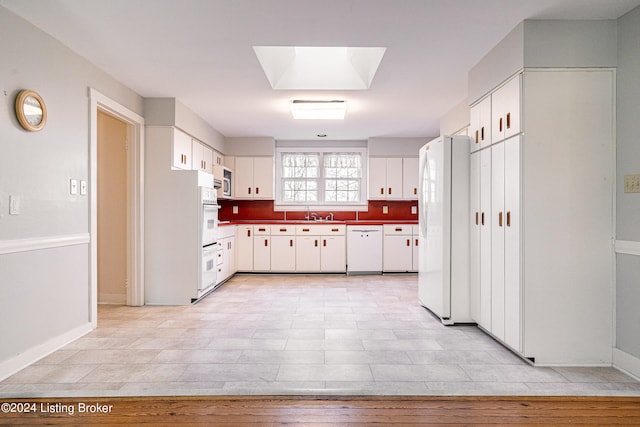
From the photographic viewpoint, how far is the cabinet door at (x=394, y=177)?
6961 mm

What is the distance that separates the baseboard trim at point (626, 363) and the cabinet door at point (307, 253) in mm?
4442

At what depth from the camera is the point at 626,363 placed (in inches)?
100

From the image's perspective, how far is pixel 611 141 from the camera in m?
2.67

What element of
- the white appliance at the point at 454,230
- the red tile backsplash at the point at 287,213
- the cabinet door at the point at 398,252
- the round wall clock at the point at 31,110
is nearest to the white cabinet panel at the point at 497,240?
the white appliance at the point at 454,230

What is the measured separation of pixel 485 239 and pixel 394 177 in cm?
377

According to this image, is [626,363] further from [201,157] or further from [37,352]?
[201,157]

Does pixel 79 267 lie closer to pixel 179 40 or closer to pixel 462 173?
pixel 179 40

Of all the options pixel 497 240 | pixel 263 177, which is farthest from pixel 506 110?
pixel 263 177

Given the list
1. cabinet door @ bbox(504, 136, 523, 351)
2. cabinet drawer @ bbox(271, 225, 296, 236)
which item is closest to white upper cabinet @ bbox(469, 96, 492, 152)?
cabinet door @ bbox(504, 136, 523, 351)

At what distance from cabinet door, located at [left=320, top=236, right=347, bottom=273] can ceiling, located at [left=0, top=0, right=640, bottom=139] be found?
2713 millimetres

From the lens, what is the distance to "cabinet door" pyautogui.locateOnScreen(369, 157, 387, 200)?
22.8 ft

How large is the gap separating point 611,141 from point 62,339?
4395 mm

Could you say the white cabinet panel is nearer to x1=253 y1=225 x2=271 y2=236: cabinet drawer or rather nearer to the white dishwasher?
the white dishwasher

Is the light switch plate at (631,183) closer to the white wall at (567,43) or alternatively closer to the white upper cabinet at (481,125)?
the white wall at (567,43)
